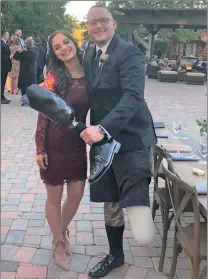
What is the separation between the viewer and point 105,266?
2.56 metres

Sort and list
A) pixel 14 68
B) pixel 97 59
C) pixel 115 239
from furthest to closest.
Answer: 1. pixel 14 68
2. pixel 115 239
3. pixel 97 59

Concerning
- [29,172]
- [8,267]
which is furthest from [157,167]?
[29,172]

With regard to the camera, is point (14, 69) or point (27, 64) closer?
point (27, 64)

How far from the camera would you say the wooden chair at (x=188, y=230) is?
6.71 feet

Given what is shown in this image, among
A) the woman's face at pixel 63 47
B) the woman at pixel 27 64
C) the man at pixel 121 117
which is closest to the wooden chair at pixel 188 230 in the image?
the man at pixel 121 117

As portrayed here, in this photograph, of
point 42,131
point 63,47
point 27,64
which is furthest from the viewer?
point 27,64

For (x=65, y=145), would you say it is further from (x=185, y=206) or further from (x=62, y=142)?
(x=185, y=206)

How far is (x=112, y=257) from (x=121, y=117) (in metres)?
1.10

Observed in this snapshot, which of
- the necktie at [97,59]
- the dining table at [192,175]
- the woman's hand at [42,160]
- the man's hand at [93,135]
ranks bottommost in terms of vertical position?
the dining table at [192,175]

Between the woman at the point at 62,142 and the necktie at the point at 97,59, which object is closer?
the necktie at the point at 97,59

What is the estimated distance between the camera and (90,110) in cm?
230

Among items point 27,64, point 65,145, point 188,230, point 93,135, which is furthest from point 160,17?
point 93,135

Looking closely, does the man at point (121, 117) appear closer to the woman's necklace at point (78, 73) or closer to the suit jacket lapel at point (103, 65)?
the suit jacket lapel at point (103, 65)

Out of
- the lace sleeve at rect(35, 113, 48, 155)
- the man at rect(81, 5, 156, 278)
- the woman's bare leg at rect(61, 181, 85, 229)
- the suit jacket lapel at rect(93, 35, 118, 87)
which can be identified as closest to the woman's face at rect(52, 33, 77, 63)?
the man at rect(81, 5, 156, 278)
